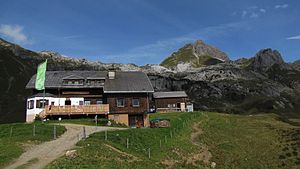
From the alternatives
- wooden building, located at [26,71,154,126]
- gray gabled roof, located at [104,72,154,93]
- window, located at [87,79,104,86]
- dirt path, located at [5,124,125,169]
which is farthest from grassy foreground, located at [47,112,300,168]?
window, located at [87,79,104,86]

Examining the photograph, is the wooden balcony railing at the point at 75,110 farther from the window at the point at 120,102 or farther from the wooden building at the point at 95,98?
the window at the point at 120,102

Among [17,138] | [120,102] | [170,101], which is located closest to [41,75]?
[17,138]

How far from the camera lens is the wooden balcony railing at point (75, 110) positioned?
57062 mm

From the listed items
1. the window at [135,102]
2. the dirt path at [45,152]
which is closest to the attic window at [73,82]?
the window at [135,102]

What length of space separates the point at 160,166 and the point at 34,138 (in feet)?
49.3

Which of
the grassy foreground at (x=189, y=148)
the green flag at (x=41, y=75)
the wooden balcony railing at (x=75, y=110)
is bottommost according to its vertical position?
the grassy foreground at (x=189, y=148)

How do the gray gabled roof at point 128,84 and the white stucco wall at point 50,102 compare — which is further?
the gray gabled roof at point 128,84

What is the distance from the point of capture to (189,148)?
4319cm

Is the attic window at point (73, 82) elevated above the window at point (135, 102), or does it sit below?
above

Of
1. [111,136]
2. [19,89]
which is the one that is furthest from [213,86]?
[111,136]

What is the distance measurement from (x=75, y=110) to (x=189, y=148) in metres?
25.0

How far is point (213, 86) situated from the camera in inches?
7579

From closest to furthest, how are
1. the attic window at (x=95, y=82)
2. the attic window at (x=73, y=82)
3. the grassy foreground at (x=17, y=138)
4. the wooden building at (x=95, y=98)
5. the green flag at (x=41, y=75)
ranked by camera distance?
1. the grassy foreground at (x=17, y=138)
2. the green flag at (x=41, y=75)
3. the wooden building at (x=95, y=98)
4. the attic window at (x=73, y=82)
5. the attic window at (x=95, y=82)

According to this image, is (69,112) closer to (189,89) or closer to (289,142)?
(289,142)
